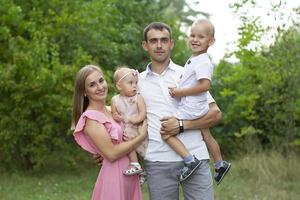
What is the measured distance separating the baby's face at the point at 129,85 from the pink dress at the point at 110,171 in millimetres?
237

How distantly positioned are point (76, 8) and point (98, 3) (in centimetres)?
47

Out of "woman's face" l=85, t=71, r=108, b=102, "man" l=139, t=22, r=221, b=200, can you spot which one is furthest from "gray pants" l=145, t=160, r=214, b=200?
"woman's face" l=85, t=71, r=108, b=102

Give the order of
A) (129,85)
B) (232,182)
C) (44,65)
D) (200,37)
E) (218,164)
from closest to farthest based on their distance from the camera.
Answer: (129,85), (200,37), (218,164), (232,182), (44,65)

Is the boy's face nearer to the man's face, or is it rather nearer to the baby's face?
the man's face

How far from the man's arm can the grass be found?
4119 mm

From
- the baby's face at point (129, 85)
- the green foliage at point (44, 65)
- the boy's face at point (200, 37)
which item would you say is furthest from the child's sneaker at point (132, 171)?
the green foliage at point (44, 65)

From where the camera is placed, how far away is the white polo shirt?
13.7ft

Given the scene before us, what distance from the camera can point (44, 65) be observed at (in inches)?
399

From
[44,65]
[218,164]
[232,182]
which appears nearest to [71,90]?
[44,65]

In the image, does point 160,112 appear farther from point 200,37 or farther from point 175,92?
point 200,37

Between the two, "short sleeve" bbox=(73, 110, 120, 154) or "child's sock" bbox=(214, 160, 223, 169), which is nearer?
"short sleeve" bbox=(73, 110, 120, 154)

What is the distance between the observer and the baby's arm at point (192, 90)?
13.5 feet

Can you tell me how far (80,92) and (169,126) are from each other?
0.70 meters

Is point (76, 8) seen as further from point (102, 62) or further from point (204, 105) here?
point (204, 105)
